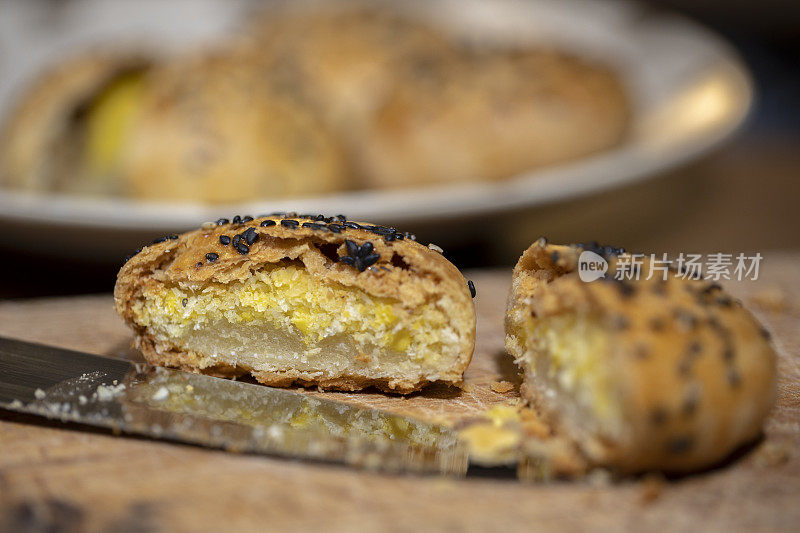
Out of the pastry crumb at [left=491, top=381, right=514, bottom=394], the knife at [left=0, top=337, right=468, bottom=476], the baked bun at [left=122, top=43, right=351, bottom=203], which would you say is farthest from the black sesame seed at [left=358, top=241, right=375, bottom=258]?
the baked bun at [left=122, top=43, right=351, bottom=203]

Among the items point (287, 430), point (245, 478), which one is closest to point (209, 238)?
point (287, 430)

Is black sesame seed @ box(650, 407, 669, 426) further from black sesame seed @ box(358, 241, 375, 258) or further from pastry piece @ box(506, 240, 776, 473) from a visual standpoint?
black sesame seed @ box(358, 241, 375, 258)

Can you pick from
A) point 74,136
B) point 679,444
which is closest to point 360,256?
point 679,444

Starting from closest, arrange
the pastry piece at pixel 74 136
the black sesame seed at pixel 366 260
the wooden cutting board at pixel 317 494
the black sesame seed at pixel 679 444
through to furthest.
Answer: the wooden cutting board at pixel 317 494 < the black sesame seed at pixel 679 444 < the black sesame seed at pixel 366 260 < the pastry piece at pixel 74 136

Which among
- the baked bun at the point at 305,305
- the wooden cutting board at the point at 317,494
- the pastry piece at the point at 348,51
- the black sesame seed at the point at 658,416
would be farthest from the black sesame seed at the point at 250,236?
the pastry piece at the point at 348,51

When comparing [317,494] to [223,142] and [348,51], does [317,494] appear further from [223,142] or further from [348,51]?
[348,51]

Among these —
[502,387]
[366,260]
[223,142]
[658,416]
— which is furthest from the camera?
[223,142]

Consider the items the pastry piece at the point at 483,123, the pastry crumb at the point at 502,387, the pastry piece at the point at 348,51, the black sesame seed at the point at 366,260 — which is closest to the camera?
the black sesame seed at the point at 366,260

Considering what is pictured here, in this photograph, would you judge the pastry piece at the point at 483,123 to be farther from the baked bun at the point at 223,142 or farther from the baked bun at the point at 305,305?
the baked bun at the point at 305,305
